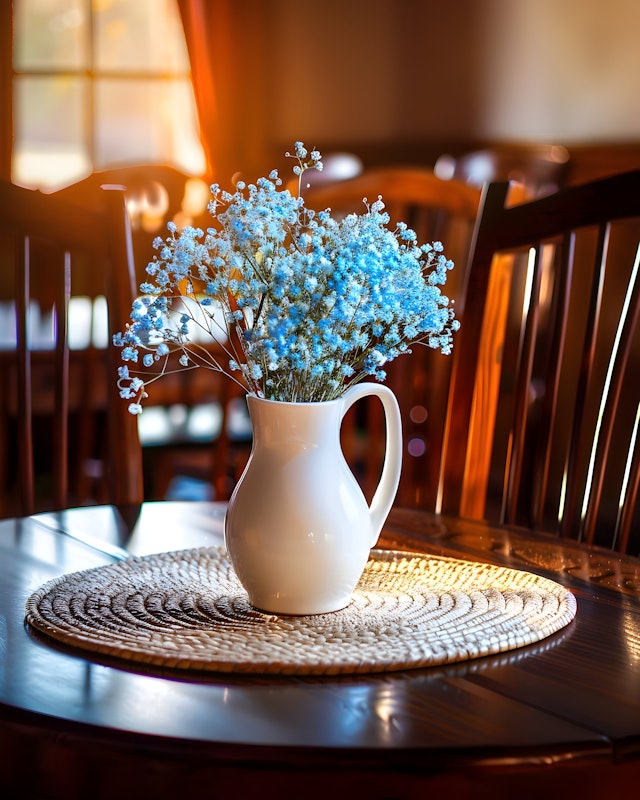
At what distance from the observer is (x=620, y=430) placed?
341cm

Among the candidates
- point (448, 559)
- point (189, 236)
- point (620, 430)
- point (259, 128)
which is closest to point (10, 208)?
point (189, 236)

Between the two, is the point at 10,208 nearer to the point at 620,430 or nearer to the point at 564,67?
the point at 620,430

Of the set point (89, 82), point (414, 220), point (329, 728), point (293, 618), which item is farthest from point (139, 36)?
point (329, 728)

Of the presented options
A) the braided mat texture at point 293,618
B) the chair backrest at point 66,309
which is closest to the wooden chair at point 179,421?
the chair backrest at point 66,309

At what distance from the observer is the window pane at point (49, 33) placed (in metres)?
4.53

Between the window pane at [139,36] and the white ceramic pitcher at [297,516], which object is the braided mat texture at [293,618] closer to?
the white ceramic pitcher at [297,516]

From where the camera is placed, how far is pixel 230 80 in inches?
190

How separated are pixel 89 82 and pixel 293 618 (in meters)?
4.25

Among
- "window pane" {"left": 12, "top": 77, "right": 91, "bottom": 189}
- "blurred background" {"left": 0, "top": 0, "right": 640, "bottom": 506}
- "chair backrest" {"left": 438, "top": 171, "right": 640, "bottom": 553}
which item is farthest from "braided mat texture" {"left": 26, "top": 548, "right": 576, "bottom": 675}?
"window pane" {"left": 12, "top": 77, "right": 91, "bottom": 189}

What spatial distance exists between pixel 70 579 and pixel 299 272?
321 millimetres

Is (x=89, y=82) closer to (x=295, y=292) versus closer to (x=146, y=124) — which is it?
(x=146, y=124)

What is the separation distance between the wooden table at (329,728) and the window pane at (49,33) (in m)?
4.25

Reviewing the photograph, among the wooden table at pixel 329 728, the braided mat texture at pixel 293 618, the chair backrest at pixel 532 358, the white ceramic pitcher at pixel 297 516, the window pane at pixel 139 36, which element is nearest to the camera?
the wooden table at pixel 329 728

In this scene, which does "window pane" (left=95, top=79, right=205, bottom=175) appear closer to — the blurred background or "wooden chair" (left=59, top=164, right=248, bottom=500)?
the blurred background
